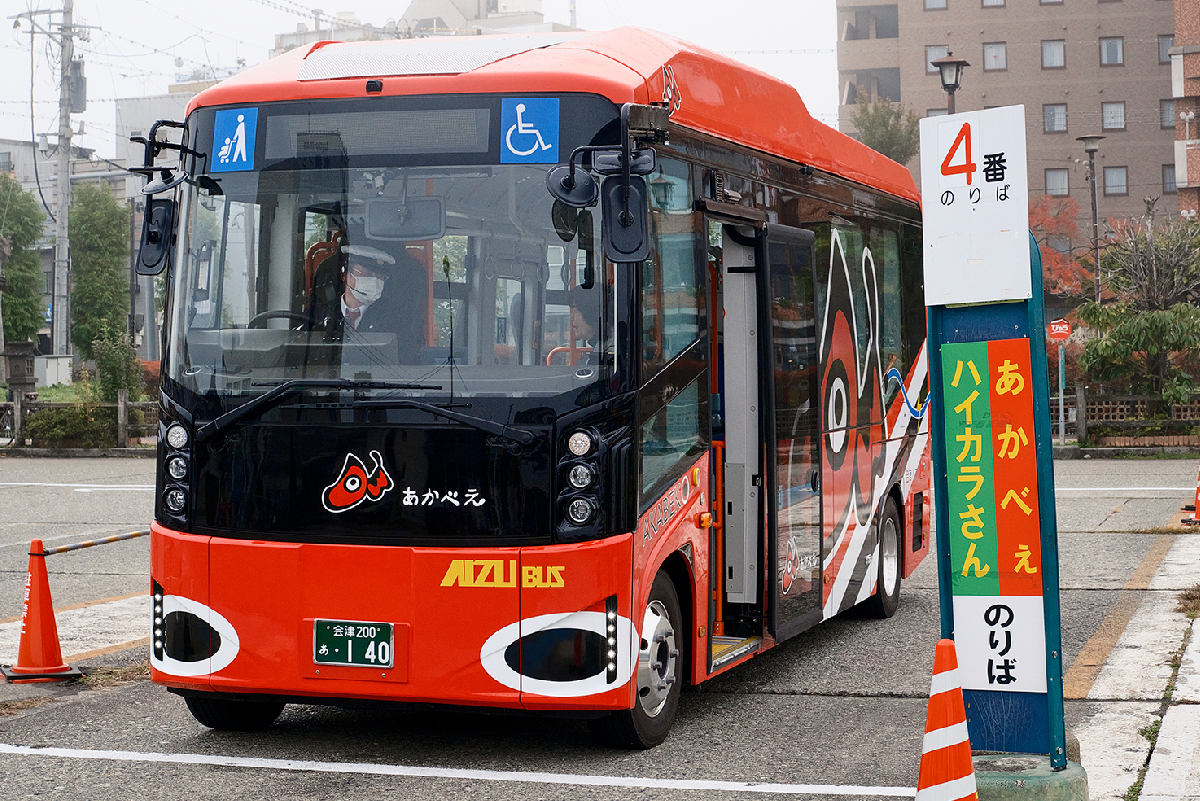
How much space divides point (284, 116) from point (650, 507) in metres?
2.36

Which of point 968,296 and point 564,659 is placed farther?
point 564,659

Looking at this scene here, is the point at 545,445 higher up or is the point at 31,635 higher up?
the point at 545,445

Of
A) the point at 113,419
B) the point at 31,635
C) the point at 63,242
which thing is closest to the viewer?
the point at 31,635

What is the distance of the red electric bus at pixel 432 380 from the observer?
6145mm

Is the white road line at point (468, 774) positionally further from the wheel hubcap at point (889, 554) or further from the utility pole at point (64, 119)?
the utility pole at point (64, 119)

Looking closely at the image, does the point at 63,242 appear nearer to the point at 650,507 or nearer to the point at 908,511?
the point at 908,511

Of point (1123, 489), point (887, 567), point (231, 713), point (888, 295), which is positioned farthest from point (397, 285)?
point (1123, 489)

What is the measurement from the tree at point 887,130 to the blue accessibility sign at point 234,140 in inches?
2149

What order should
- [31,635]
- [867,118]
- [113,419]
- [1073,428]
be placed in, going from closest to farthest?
[31,635] < [1073,428] < [113,419] < [867,118]

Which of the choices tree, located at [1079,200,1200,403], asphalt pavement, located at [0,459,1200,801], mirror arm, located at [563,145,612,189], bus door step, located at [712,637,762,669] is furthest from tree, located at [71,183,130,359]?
mirror arm, located at [563,145,612,189]

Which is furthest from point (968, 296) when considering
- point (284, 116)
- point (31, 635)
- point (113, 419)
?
point (113, 419)

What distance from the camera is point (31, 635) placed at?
27.5 ft

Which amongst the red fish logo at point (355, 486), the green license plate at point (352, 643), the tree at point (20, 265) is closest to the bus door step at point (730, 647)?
the green license plate at point (352, 643)

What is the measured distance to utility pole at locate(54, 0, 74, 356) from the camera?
143ft
